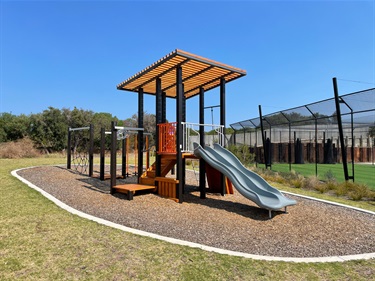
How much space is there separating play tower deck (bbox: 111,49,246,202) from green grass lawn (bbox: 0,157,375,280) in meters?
2.62

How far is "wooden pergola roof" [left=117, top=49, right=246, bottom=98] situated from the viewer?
6223mm

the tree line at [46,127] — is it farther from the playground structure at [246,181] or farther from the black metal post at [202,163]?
the playground structure at [246,181]

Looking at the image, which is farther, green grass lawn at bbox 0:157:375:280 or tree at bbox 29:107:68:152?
tree at bbox 29:107:68:152

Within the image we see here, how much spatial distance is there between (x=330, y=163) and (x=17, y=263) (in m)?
20.5

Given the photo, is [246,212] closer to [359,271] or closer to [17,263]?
[359,271]

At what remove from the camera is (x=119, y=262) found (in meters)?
2.99

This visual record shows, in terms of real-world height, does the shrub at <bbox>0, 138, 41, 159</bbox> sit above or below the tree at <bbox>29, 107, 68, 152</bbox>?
below

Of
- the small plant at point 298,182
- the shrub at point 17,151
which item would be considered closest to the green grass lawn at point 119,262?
the small plant at point 298,182

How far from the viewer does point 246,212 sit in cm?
545

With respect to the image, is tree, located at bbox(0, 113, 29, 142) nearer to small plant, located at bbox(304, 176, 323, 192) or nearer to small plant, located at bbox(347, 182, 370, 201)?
small plant, located at bbox(304, 176, 323, 192)

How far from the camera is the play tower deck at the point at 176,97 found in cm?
627

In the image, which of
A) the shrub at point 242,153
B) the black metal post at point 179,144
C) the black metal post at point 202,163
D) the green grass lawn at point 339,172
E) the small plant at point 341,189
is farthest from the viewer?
the shrub at point 242,153

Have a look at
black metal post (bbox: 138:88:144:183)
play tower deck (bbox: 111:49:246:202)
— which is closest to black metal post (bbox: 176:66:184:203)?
play tower deck (bbox: 111:49:246:202)

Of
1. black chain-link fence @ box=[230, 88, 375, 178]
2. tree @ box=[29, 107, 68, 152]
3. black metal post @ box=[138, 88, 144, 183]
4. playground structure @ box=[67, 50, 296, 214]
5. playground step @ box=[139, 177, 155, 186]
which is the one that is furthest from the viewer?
tree @ box=[29, 107, 68, 152]
